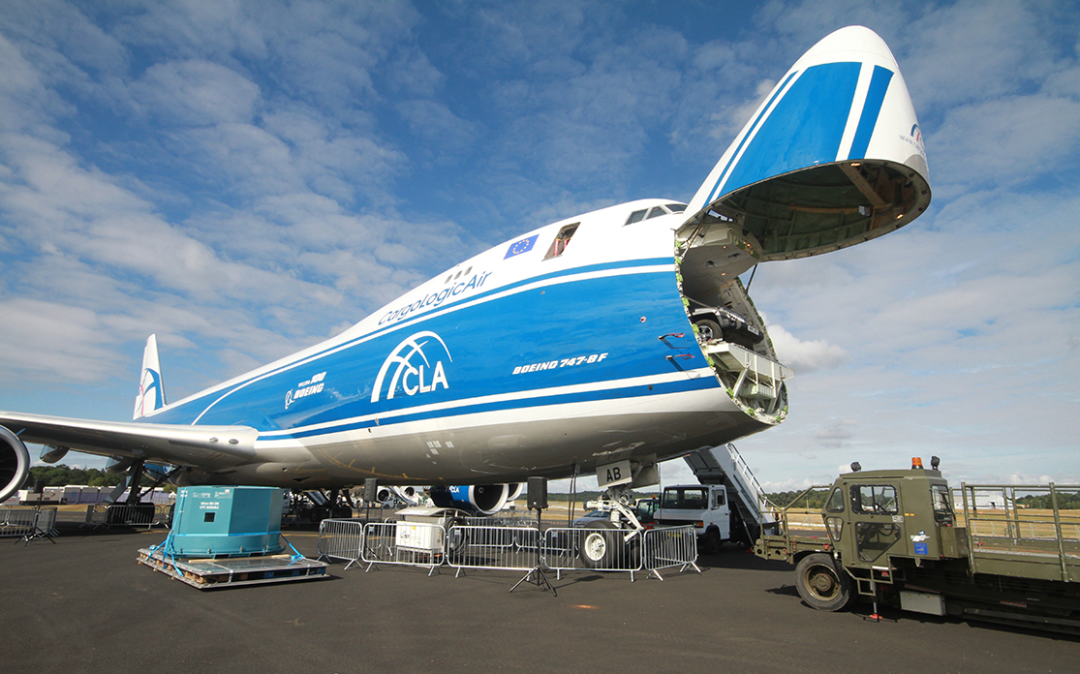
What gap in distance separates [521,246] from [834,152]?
18.8ft

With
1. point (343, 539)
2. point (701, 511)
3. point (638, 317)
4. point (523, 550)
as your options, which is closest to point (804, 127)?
point (638, 317)

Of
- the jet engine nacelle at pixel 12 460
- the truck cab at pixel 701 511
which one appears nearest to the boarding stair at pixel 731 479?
the truck cab at pixel 701 511

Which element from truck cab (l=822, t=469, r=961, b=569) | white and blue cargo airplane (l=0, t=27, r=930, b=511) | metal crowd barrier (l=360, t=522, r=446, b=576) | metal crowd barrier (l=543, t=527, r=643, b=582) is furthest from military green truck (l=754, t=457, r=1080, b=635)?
metal crowd barrier (l=360, t=522, r=446, b=576)

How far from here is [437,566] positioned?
11852 millimetres

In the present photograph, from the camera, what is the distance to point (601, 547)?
10875 mm

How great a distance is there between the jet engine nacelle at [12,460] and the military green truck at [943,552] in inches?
660

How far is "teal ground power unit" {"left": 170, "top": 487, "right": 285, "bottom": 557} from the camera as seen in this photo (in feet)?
35.2

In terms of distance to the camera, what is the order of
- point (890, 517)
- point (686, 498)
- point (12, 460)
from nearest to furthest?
point (890, 517), point (12, 460), point (686, 498)

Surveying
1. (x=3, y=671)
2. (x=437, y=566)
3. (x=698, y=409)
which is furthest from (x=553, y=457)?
(x=3, y=671)

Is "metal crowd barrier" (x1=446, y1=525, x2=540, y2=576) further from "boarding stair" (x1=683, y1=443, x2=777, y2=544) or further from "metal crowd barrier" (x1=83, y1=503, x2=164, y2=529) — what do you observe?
"metal crowd barrier" (x1=83, y1=503, x2=164, y2=529)

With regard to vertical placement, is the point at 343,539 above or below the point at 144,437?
below

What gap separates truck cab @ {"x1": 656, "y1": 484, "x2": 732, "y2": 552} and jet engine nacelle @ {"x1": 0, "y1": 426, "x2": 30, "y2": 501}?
17.1m

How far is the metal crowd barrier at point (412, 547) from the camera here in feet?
39.8

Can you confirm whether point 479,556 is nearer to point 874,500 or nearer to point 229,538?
point 229,538
